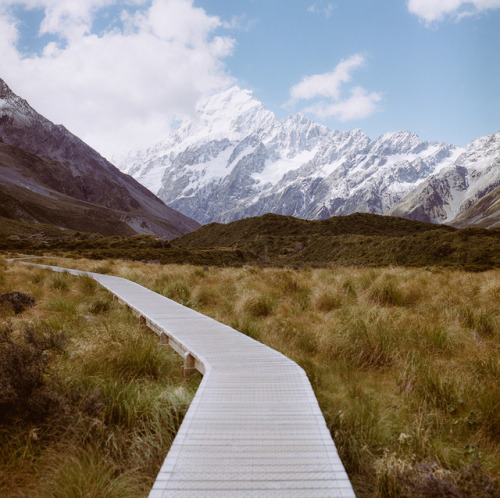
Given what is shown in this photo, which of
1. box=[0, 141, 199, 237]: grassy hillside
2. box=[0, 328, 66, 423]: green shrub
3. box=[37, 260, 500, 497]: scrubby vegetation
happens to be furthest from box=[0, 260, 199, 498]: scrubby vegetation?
box=[0, 141, 199, 237]: grassy hillside

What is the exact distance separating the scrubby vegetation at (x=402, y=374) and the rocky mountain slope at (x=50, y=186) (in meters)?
117

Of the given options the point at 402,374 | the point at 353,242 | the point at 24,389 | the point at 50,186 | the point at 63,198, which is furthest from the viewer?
the point at 50,186

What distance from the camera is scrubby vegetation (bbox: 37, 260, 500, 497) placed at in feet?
9.40

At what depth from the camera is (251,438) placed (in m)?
2.89

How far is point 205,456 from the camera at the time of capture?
2625mm

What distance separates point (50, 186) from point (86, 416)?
176m

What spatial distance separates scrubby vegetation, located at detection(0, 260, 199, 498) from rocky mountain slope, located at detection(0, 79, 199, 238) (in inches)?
4638

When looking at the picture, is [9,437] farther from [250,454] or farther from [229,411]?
[250,454]

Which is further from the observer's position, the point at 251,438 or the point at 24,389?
the point at 24,389

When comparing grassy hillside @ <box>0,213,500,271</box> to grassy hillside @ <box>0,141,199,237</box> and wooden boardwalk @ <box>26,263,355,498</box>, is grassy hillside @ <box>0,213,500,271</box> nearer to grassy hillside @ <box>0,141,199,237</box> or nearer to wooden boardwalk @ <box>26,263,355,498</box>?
wooden boardwalk @ <box>26,263,355,498</box>

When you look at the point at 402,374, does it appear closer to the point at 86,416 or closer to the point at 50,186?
the point at 86,416

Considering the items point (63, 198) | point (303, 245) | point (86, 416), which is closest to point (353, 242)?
point (303, 245)

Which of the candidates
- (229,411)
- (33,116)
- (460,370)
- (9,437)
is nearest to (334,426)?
(229,411)

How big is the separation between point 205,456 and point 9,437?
1.92 metres
